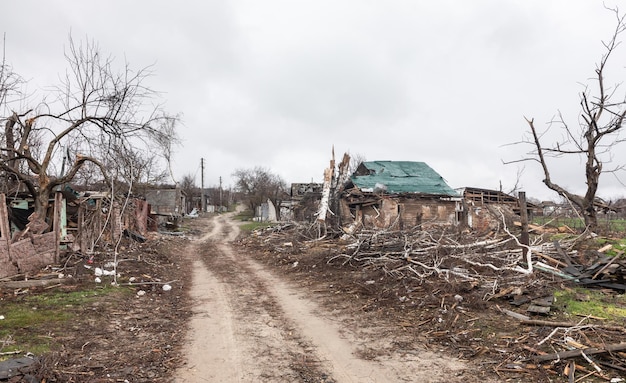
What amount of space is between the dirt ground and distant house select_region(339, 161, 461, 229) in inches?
546

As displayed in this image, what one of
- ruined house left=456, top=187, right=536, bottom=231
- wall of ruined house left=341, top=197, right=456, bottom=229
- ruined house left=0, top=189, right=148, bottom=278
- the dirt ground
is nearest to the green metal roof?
wall of ruined house left=341, top=197, right=456, bottom=229

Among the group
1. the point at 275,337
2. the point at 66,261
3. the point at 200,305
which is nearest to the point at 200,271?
the point at 66,261

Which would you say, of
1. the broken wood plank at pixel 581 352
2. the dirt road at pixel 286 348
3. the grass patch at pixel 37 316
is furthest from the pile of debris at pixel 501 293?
the grass patch at pixel 37 316

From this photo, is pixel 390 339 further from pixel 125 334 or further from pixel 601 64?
pixel 601 64

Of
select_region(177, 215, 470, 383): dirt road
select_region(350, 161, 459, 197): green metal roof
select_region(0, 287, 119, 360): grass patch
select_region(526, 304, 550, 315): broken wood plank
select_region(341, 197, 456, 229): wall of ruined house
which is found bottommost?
select_region(177, 215, 470, 383): dirt road

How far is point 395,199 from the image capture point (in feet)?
82.2

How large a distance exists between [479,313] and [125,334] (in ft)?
19.8

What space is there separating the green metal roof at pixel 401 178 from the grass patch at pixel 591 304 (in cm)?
1728

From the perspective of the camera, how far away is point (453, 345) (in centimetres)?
578

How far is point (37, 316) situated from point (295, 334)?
14.8 ft

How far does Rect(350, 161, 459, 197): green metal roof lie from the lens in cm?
2584

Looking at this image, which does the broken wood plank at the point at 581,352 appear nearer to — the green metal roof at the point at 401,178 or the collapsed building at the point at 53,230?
the collapsed building at the point at 53,230

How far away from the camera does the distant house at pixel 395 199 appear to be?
80.8 ft

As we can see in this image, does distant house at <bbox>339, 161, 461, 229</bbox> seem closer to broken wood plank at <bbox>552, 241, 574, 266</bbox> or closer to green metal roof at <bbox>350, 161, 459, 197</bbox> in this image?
green metal roof at <bbox>350, 161, 459, 197</bbox>
